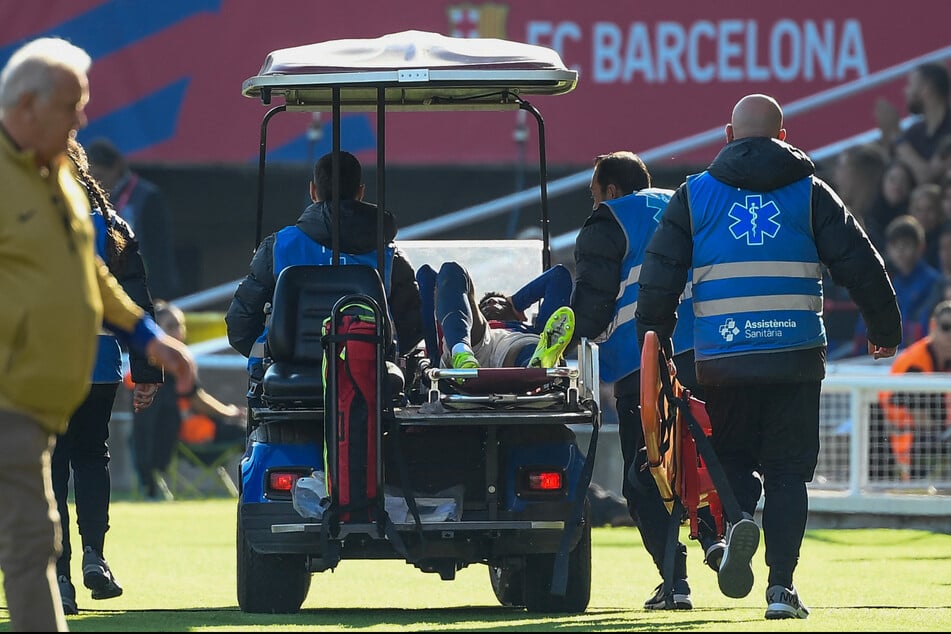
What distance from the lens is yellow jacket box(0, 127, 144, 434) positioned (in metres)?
5.12

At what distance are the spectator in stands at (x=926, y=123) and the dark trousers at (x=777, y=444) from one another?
9.34 meters

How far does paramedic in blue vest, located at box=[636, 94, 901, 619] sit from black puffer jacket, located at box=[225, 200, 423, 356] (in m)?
1.14

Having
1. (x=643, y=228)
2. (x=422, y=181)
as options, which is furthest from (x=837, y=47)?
(x=643, y=228)

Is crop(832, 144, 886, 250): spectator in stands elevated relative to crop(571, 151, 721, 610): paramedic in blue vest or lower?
elevated

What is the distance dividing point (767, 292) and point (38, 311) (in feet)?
10.9

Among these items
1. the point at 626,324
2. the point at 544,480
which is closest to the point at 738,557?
the point at 544,480

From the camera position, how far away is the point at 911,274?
15906 mm

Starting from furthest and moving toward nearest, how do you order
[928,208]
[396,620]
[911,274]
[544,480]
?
[928,208]
[911,274]
[544,480]
[396,620]

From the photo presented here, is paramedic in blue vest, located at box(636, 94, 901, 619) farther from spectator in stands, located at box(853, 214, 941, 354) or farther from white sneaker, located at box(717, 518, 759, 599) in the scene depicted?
spectator in stands, located at box(853, 214, 941, 354)

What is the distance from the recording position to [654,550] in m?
8.45

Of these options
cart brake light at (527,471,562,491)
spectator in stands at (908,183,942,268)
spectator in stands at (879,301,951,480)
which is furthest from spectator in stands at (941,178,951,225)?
cart brake light at (527,471,562,491)

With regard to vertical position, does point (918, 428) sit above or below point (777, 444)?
below

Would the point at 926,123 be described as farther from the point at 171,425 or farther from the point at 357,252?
the point at 357,252

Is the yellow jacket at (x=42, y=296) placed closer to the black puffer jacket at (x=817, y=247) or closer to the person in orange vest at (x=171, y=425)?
the black puffer jacket at (x=817, y=247)
